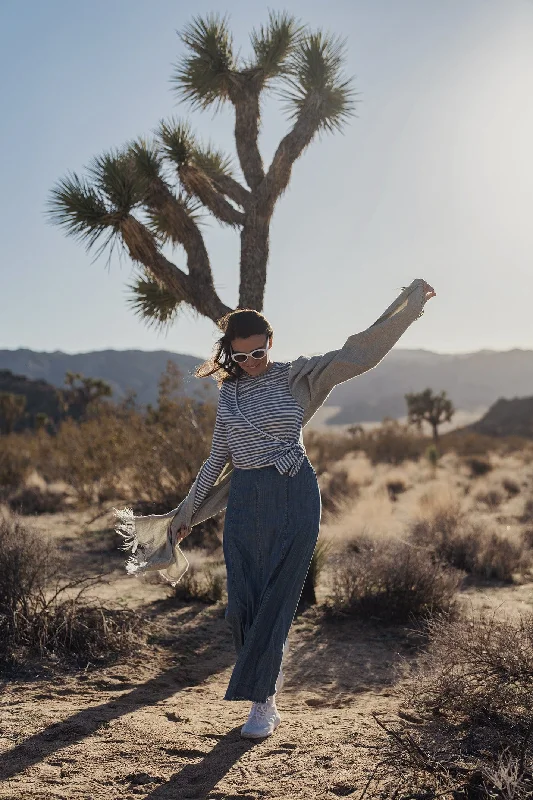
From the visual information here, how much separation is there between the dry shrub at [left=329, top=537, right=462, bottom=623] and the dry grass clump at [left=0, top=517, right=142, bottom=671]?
5.79 feet

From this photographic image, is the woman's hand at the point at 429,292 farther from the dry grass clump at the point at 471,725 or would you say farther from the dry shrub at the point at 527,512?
the dry shrub at the point at 527,512

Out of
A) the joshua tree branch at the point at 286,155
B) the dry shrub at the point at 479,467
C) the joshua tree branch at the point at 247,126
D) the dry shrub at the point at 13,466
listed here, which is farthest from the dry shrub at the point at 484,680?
the dry shrub at the point at 479,467

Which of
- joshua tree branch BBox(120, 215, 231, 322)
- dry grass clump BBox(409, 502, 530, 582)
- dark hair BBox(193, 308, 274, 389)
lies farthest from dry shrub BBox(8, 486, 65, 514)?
dark hair BBox(193, 308, 274, 389)

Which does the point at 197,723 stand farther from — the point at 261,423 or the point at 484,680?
the point at 261,423

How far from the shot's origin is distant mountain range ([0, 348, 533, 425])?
12106cm

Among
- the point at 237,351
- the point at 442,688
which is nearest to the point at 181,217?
the point at 237,351

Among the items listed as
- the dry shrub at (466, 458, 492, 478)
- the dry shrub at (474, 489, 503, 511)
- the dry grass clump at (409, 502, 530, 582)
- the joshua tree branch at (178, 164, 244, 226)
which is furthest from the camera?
the dry shrub at (466, 458, 492, 478)

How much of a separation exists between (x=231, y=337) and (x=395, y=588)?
3.12 metres

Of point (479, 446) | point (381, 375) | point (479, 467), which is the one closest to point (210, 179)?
point (479, 467)

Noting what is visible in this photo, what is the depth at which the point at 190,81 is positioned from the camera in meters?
8.34

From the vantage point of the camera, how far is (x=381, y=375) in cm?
15862

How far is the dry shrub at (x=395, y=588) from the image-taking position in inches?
235

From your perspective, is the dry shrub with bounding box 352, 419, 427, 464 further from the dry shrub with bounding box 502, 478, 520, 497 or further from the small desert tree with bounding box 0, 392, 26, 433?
the small desert tree with bounding box 0, 392, 26, 433

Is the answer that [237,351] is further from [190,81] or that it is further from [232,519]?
[190,81]
